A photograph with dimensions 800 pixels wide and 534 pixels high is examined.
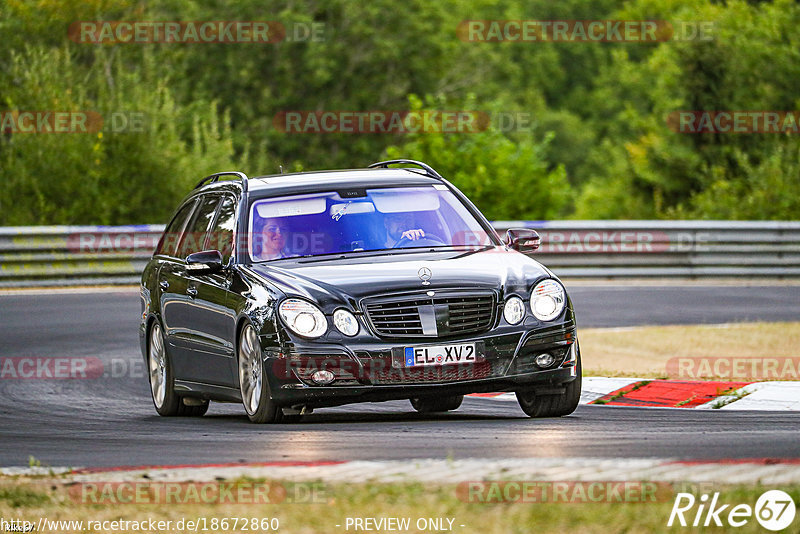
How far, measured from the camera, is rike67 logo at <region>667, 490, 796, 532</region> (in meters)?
6.11

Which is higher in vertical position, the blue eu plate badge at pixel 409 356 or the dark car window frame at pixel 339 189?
the dark car window frame at pixel 339 189

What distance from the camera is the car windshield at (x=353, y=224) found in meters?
11.1

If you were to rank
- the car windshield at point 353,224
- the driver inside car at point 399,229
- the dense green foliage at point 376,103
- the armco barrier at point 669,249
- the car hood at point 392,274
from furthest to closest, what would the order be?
the dense green foliage at point 376,103, the armco barrier at point 669,249, the driver inside car at point 399,229, the car windshield at point 353,224, the car hood at point 392,274

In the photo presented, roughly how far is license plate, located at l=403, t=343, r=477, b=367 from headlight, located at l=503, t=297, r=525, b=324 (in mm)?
360

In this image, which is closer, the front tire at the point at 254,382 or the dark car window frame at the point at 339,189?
the front tire at the point at 254,382

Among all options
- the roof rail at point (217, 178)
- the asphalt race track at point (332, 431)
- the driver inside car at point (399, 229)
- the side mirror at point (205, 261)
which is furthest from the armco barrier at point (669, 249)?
the side mirror at point (205, 261)

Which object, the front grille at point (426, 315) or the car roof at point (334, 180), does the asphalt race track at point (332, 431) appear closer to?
the front grille at point (426, 315)

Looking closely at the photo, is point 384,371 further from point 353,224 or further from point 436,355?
point 353,224

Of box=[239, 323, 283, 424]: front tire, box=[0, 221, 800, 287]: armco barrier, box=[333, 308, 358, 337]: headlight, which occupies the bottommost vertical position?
box=[0, 221, 800, 287]: armco barrier

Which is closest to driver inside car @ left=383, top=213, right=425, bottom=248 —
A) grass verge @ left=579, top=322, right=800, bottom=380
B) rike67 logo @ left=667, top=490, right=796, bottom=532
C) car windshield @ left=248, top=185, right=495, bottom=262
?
car windshield @ left=248, top=185, right=495, bottom=262

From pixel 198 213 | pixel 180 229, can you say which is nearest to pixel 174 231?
pixel 180 229

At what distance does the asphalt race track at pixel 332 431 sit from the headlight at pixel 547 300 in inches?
26.7

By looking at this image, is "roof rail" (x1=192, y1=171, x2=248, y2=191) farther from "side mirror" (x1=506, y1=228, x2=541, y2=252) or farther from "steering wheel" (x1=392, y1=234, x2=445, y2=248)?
"side mirror" (x1=506, y1=228, x2=541, y2=252)

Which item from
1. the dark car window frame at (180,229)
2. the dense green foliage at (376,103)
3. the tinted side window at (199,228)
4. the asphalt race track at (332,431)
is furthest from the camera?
the dense green foliage at (376,103)
